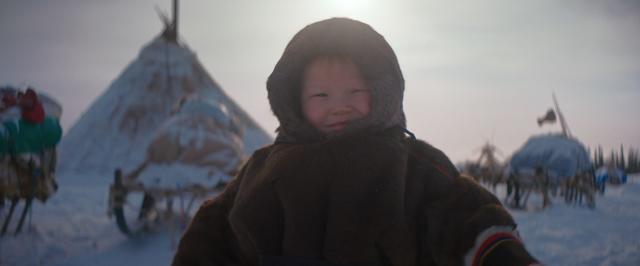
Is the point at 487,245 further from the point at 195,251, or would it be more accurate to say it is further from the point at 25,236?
the point at 25,236

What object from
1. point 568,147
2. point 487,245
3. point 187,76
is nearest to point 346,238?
point 487,245

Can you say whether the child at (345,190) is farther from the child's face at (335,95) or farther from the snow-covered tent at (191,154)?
the snow-covered tent at (191,154)

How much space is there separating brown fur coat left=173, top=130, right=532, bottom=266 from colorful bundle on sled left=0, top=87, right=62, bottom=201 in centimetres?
411

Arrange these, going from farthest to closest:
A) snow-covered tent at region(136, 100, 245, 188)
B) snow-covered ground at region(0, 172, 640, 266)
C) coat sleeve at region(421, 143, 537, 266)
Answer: snow-covered tent at region(136, 100, 245, 188), snow-covered ground at region(0, 172, 640, 266), coat sleeve at region(421, 143, 537, 266)

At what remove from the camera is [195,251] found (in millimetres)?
1413

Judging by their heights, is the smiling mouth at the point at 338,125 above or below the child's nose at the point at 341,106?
below

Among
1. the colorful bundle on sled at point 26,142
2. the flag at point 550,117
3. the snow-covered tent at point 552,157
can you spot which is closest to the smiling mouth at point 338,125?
the colorful bundle on sled at point 26,142

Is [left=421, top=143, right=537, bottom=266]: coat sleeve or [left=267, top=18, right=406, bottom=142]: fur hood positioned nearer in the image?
[left=421, top=143, right=537, bottom=266]: coat sleeve

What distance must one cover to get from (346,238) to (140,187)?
454 centimetres

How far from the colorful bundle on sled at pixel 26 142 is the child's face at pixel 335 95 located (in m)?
4.30

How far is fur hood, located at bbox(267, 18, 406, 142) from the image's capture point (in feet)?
4.34

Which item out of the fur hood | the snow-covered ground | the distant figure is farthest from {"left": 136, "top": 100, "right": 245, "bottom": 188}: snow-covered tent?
the fur hood

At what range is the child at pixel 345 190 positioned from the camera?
3.67 feet

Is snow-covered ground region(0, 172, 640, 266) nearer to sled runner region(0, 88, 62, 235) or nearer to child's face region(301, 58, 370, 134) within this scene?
sled runner region(0, 88, 62, 235)
